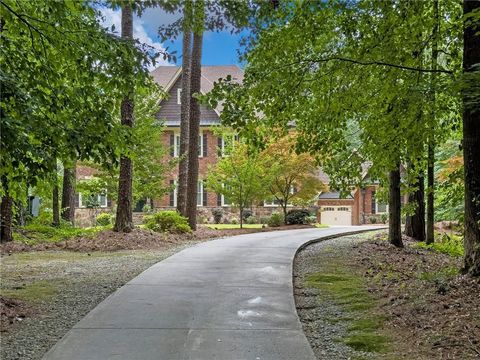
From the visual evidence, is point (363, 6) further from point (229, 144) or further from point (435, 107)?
point (229, 144)

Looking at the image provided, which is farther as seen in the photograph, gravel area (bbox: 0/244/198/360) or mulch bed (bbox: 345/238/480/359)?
gravel area (bbox: 0/244/198/360)

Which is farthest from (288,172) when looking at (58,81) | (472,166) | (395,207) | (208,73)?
(58,81)

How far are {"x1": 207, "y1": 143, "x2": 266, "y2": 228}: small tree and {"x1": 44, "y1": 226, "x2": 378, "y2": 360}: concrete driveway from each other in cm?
1481

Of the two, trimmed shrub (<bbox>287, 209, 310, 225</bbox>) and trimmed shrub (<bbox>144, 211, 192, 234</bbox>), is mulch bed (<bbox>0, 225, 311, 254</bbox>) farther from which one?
trimmed shrub (<bbox>287, 209, 310, 225</bbox>)

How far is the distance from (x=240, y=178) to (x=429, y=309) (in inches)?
723

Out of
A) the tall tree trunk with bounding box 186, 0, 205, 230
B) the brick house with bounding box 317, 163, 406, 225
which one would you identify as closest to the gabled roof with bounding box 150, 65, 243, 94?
the brick house with bounding box 317, 163, 406, 225

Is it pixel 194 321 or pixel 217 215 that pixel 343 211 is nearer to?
pixel 217 215

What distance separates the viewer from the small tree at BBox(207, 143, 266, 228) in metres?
23.9

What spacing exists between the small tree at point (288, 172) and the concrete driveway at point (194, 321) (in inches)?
619

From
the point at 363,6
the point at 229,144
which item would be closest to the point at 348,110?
the point at 363,6

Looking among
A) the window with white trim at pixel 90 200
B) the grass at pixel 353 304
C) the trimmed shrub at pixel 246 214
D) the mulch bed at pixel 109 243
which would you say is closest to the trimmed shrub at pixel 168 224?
the mulch bed at pixel 109 243

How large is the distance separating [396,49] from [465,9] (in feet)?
3.99

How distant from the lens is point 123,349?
4586 millimetres

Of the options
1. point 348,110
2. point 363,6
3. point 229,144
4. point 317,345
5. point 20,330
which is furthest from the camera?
point 229,144
